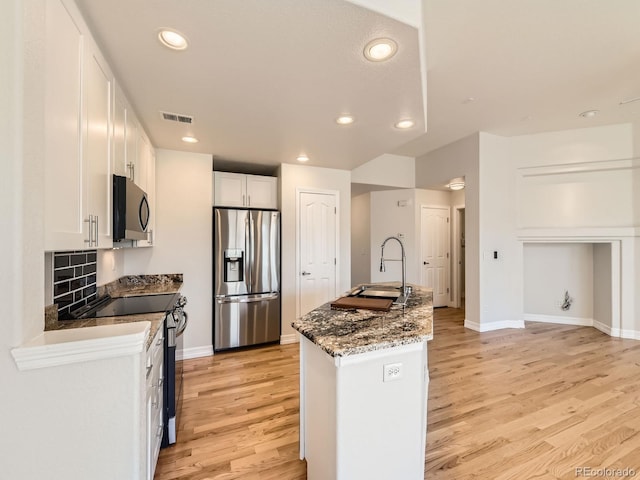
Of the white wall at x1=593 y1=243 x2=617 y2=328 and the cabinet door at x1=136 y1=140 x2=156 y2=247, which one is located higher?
the cabinet door at x1=136 y1=140 x2=156 y2=247

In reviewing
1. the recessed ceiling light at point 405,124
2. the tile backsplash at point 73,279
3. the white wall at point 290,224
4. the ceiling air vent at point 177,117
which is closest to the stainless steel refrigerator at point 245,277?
the white wall at point 290,224

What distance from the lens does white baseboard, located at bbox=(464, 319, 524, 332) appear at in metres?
4.09

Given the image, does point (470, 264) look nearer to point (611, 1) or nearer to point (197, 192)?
point (611, 1)

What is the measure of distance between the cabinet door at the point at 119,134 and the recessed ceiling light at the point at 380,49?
1587 millimetres

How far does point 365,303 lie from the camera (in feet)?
6.16

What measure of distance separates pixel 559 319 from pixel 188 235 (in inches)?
228

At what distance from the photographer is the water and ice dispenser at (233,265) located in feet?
11.4

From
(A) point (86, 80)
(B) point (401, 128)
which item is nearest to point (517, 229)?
(B) point (401, 128)

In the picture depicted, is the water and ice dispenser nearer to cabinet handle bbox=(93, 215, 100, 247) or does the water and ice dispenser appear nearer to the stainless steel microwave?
the stainless steel microwave

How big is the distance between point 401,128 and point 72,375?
113 inches

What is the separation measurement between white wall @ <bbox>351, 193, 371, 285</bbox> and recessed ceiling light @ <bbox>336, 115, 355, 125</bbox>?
11.4ft

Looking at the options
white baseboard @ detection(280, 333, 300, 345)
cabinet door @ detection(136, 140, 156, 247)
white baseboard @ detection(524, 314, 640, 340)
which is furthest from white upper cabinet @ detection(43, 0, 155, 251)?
white baseboard @ detection(524, 314, 640, 340)

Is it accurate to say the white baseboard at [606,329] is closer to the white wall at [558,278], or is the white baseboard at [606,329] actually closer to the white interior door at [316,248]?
the white wall at [558,278]

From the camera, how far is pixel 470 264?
4234 mm
